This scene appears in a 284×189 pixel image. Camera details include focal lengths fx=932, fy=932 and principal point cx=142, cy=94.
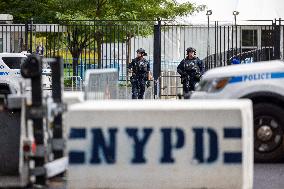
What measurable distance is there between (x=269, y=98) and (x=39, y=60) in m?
5.53

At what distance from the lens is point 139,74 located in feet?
86.3

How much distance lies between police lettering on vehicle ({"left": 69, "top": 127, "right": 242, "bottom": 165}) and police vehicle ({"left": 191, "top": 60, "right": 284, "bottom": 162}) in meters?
4.06

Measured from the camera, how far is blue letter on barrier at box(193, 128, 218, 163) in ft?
31.3

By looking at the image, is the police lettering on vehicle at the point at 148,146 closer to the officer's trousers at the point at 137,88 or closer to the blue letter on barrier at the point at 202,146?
the blue letter on barrier at the point at 202,146

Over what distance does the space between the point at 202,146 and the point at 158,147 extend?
1.48 ft

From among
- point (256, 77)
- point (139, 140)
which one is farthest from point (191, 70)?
point (139, 140)

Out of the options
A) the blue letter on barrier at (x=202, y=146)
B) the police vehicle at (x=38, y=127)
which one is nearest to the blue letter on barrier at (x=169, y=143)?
the blue letter on barrier at (x=202, y=146)

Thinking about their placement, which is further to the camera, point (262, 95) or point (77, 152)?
point (262, 95)

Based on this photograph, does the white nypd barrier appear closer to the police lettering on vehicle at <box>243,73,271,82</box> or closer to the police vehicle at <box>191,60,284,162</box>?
the police vehicle at <box>191,60,284,162</box>

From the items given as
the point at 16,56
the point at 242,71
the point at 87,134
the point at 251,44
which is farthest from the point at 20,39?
the point at 87,134

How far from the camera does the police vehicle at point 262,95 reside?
1355cm

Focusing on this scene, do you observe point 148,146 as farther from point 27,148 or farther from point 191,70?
point 191,70

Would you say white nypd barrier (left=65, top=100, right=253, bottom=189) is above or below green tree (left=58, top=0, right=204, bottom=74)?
below

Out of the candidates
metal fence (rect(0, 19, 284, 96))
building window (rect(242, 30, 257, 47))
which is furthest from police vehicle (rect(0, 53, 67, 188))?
building window (rect(242, 30, 257, 47))
